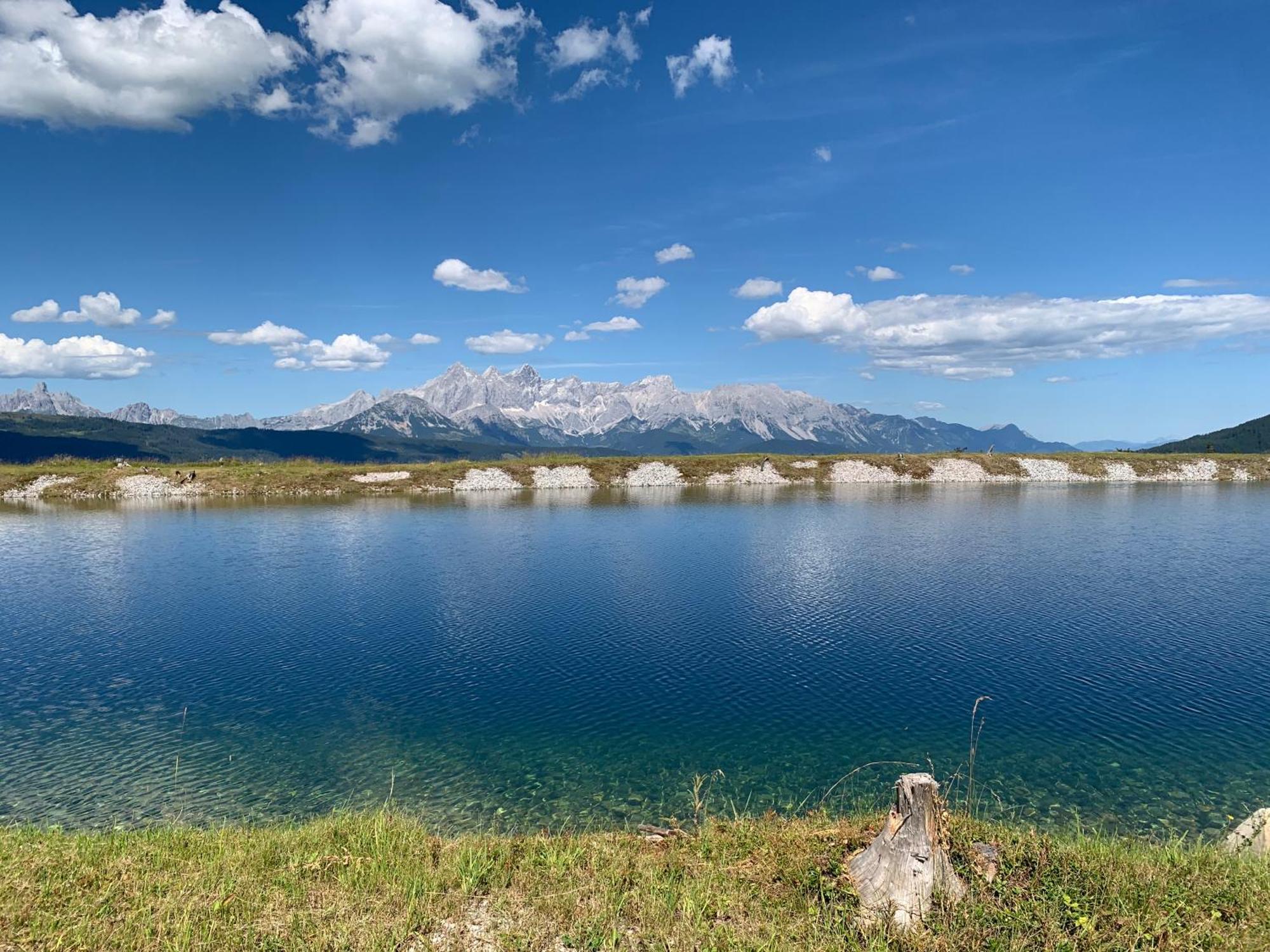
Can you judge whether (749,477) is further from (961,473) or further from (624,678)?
A: (624,678)

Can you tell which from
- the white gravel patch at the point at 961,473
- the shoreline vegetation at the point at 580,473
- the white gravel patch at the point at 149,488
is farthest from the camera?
the white gravel patch at the point at 961,473

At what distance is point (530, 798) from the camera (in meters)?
24.2

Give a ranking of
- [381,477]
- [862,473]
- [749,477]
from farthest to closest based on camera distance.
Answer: [862,473] → [749,477] → [381,477]

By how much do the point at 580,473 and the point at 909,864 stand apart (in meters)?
163

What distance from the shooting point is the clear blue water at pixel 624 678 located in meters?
24.7

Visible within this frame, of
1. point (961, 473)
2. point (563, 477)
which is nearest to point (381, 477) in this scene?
point (563, 477)

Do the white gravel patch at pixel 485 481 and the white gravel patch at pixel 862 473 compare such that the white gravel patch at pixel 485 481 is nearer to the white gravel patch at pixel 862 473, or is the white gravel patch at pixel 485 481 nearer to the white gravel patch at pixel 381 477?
the white gravel patch at pixel 381 477

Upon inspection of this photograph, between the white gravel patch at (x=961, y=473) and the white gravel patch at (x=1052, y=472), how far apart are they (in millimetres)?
5820

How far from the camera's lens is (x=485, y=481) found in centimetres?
16625

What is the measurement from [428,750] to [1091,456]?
215012mm

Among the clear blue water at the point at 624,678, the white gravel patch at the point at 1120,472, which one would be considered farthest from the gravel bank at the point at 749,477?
the clear blue water at the point at 624,678

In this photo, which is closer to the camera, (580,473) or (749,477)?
(749,477)

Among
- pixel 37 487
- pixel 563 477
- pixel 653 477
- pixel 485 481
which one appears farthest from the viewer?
pixel 653 477

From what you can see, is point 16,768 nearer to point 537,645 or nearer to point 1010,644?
point 537,645
